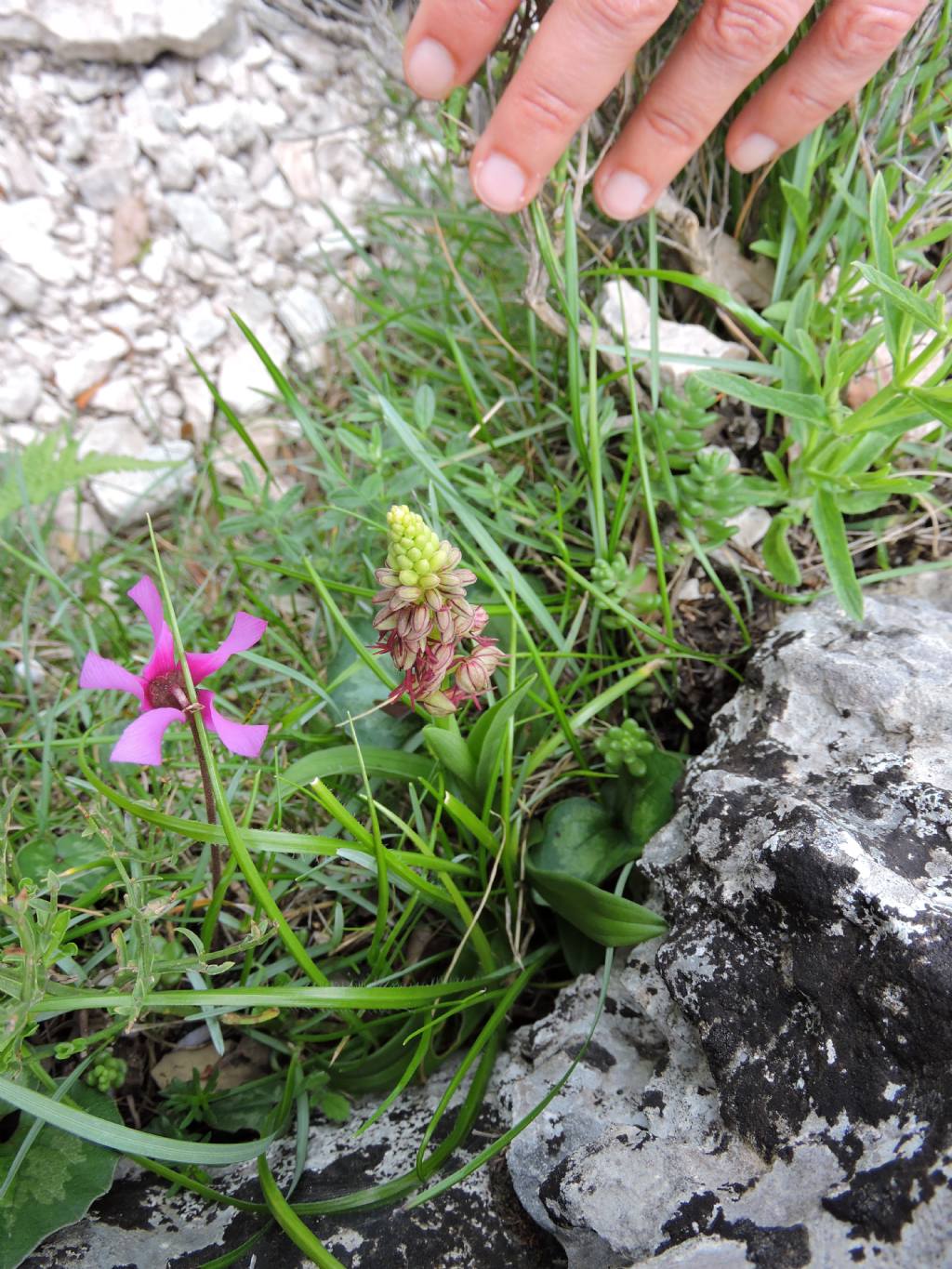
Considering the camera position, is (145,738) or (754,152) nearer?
(145,738)

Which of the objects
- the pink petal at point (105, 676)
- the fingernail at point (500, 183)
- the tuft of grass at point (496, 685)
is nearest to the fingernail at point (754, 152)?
the tuft of grass at point (496, 685)

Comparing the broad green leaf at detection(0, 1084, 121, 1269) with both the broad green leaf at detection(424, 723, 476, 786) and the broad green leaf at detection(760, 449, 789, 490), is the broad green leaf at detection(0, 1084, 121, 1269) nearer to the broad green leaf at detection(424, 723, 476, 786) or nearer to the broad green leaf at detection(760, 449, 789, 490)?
the broad green leaf at detection(424, 723, 476, 786)

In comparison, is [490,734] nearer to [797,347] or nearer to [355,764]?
[355,764]

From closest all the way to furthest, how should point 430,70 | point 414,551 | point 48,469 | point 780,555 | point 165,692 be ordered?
point 414,551 < point 165,692 < point 780,555 < point 430,70 < point 48,469

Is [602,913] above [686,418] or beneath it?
beneath

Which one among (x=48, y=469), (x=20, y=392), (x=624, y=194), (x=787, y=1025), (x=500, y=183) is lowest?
(x=20, y=392)

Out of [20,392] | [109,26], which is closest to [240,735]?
[20,392]

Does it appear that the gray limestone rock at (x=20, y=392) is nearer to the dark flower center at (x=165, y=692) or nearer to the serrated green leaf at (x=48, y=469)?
the serrated green leaf at (x=48, y=469)

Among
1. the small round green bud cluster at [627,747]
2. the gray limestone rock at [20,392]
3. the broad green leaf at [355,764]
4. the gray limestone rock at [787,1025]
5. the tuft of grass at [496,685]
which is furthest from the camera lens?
the gray limestone rock at [20,392]
